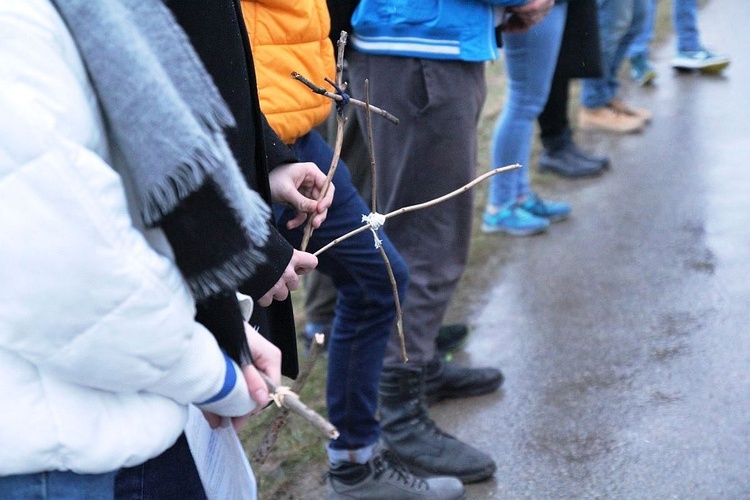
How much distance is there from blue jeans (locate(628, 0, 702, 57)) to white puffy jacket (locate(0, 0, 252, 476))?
5715mm

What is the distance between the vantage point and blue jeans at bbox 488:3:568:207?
383cm

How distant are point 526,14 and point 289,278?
5.63ft

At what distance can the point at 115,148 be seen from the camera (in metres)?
1.19

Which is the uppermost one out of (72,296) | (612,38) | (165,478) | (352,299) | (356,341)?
(72,296)

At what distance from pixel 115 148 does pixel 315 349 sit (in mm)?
629

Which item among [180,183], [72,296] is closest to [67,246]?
[72,296]

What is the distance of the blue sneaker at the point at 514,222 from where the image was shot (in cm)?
443

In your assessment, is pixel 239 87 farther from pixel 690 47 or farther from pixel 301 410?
pixel 690 47

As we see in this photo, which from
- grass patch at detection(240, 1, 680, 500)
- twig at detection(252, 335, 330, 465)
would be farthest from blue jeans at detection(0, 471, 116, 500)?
grass patch at detection(240, 1, 680, 500)

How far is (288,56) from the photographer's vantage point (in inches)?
76.9

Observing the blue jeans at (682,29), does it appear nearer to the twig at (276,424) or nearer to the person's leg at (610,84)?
the person's leg at (610,84)

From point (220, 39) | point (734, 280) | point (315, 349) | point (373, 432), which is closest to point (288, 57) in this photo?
point (220, 39)

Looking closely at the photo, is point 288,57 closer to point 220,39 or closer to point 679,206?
point 220,39

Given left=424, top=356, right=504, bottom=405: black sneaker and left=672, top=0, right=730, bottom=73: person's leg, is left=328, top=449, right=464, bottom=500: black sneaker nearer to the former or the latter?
left=424, top=356, right=504, bottom=405: black sneaker
